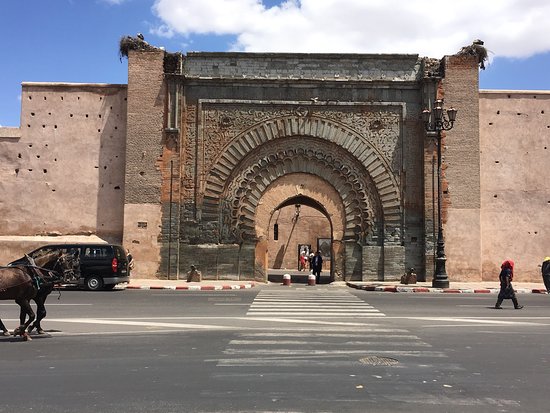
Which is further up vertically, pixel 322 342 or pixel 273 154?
pixel 273 154

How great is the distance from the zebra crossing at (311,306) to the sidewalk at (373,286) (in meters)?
2.81

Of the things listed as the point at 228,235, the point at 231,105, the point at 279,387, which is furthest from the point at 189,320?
the point at 231,105

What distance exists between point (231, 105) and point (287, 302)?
405 inches

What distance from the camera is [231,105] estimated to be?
2173 cm

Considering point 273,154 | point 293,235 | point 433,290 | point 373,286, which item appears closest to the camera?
point 433,290

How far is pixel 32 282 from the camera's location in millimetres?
8125

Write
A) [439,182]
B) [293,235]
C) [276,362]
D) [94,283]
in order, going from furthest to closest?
[293,235] < [439,182] < [94,283] < [276,362]

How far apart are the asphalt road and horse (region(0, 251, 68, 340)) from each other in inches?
11.9

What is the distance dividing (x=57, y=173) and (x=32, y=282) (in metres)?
15.0

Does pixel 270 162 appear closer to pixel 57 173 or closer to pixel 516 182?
pixel 57 173

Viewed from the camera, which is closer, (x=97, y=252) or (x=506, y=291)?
(x=506, y=291)

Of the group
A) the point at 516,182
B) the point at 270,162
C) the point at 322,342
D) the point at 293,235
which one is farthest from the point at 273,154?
the point at 293,235

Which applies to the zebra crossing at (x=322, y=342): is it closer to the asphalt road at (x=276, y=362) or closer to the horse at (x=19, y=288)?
the asphalt road at (x=276, y=362)

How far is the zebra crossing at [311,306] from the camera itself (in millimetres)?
11188
